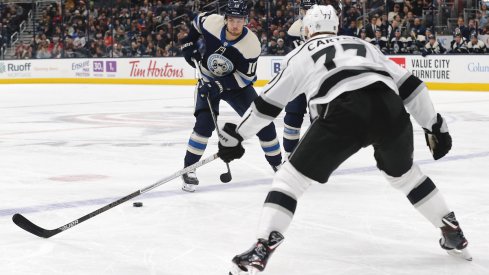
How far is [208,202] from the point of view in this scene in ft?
14.2

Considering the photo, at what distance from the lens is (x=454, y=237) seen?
2.97 m

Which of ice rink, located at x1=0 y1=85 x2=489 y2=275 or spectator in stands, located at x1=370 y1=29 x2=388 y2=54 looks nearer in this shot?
ice rink, located at x1=0 y1=85 x2=489 y2=275

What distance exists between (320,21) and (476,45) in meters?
11.2

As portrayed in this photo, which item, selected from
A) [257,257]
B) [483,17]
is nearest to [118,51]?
[483,17]

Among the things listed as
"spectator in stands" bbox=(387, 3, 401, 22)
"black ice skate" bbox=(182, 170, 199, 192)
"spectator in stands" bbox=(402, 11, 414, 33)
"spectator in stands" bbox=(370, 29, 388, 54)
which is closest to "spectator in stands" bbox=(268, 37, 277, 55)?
"spectator in stands" bbox=(370, 29, 388, 54)

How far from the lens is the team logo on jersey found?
15.9 feet

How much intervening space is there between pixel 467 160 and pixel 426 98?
314 centimetres

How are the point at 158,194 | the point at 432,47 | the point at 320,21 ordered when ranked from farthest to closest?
the point at 432,47 < the point at 158,194 < the point at 320,21

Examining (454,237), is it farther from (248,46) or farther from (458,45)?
(458,45)

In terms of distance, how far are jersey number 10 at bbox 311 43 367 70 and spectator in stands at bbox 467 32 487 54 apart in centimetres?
1124

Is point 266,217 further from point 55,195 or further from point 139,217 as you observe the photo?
point 55,195

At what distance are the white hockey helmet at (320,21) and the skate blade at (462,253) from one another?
3.13 ft

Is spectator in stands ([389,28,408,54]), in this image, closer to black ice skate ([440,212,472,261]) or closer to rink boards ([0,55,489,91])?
rink boards ([0,55,489,91])

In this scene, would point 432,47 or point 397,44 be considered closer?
→ point 432,47
